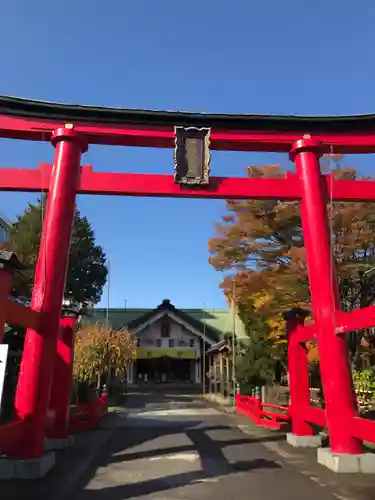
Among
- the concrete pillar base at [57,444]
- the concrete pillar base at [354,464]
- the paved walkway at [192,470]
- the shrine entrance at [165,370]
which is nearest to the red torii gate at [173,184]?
the concrete pillar base at [354,464]

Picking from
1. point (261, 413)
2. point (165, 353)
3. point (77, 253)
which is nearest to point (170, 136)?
point (261, 413)

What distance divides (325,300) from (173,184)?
3.92 metres

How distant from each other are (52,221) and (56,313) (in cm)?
189

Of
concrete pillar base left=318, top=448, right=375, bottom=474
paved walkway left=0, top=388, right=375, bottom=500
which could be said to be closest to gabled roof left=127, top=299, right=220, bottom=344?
paved walkway left=0, top=388, right=375, bottom=500

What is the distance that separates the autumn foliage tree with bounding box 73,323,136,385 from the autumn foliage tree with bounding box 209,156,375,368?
962cm

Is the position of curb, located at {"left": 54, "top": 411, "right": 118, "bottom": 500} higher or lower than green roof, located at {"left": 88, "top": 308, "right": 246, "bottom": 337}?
lower

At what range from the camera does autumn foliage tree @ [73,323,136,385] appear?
82.5 ft

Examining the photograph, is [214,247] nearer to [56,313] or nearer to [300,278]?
[300,278]

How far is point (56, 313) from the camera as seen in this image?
29.6ft

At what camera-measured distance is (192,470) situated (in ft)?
28.8

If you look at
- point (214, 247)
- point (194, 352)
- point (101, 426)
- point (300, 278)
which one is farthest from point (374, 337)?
point (194, 352)

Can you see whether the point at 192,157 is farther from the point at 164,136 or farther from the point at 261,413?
the point at 261,413

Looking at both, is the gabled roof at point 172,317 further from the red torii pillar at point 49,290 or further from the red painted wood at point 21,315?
the red painted wood at point 21,315

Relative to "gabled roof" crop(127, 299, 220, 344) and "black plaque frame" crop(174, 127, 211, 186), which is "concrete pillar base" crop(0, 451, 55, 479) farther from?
"gabled roof" crop(127, 299, 220, 344)
